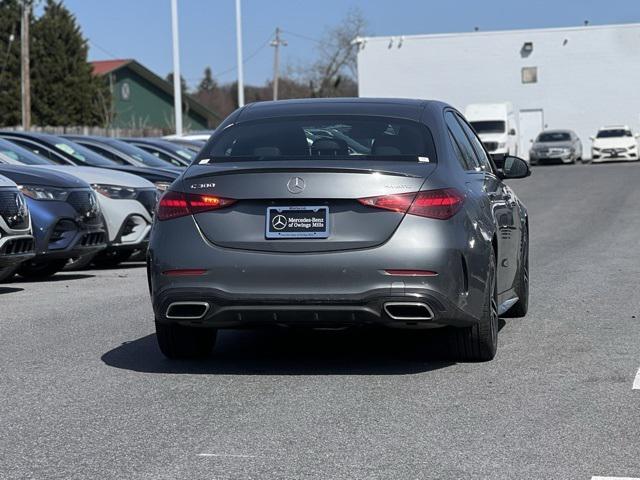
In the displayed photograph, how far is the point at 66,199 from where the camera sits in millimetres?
13070

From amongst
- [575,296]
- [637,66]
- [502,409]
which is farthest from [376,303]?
[637,66]

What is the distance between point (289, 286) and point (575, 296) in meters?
4.63

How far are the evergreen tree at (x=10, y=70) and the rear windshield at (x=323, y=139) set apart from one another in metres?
62.4

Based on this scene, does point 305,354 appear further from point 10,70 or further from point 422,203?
point 10,70

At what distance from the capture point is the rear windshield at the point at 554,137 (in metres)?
53.8

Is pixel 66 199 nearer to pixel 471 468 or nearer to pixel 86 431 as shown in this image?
pixel 86 431

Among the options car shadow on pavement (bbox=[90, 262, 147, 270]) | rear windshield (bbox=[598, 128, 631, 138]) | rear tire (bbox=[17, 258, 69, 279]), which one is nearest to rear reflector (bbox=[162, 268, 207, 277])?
rear tire (bbox=[17, 258, 69, 279])

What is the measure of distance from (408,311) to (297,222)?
0.74m

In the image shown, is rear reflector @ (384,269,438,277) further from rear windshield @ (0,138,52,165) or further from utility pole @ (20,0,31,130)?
utility pole @ (20,0,31,130)

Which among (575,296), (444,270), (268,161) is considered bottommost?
(575,296)

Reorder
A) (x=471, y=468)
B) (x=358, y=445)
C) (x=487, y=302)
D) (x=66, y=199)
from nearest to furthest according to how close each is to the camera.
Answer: (x=471, y=468)
(x=358, y=445)
(x=487, y=302)
(x=66, y=199)

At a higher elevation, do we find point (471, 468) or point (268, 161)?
point (268, 161)

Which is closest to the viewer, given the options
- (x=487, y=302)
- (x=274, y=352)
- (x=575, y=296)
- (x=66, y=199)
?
(x=487, y=302)

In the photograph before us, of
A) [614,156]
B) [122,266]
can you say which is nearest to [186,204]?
[122,266]
